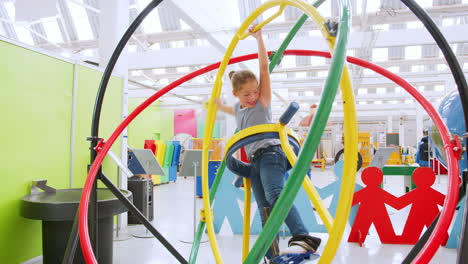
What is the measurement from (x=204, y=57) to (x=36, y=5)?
500cm

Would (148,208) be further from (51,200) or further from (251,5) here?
(251,5)

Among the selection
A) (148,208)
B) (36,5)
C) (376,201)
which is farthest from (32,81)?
(376,201)

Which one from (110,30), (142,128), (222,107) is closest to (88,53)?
(142,128)

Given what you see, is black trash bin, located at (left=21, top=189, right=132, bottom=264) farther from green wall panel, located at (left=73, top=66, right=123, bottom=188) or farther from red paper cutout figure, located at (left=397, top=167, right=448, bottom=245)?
red paper cutout figure, located at (left=397, top=167, right=448, bottom=245)

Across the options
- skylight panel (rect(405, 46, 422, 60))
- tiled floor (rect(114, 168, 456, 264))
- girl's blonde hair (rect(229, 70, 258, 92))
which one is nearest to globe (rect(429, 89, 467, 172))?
tiled floor (rect(114, 168, 456, 264))

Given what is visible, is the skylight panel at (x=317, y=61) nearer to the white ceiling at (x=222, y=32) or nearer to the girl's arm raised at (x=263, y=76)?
the white ceiling at (x=222, y=32)

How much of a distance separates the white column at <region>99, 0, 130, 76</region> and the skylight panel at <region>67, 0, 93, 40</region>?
512 centimetres

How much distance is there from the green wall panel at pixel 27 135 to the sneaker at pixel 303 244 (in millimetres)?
2429

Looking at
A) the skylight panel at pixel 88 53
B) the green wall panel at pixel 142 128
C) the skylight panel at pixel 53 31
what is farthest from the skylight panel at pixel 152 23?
the green wall panel at pixel 142 128

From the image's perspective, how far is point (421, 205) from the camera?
3729 mm

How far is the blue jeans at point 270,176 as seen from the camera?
1574 mm

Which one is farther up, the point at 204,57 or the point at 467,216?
the point at 204,57

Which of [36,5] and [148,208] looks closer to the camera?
[36,5]

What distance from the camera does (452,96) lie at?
326cm
